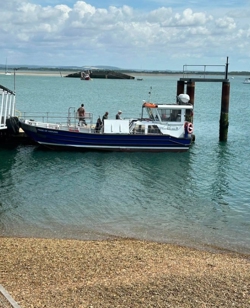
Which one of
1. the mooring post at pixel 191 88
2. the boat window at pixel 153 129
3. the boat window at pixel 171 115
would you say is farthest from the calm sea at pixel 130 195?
the mooring post at pixel 191 88

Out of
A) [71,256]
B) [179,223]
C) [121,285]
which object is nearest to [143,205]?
[179,223]

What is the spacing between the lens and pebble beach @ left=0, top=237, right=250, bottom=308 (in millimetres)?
8820

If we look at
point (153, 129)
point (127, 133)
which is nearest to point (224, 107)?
point (153, 129)

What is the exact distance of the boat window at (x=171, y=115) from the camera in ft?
98.3

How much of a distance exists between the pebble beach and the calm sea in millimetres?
1796

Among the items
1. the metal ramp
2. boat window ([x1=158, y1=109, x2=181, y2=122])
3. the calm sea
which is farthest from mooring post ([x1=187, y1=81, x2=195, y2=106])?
the metal ramp

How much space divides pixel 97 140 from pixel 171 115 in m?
4.95

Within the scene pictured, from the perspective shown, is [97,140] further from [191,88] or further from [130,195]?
[130,195]

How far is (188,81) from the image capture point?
35.0 metres

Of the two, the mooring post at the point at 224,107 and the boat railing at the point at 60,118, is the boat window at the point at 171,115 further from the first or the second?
the mooring post at the point at 224,107

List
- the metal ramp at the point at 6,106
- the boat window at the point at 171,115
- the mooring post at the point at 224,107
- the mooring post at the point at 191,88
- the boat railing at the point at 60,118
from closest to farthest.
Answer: the metal ramp at the point at 6,106 → the boat window at the point at 171,115 → the boat railing at the point at 60,118 → the mooring post at the point at 224,107 → the mooring post at the point at 191,88

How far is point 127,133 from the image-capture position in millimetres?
29359

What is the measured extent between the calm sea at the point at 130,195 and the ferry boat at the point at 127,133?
1.92 feet

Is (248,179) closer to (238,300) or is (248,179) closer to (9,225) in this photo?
(9,225)
